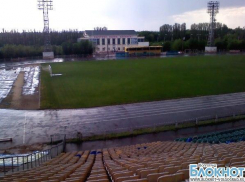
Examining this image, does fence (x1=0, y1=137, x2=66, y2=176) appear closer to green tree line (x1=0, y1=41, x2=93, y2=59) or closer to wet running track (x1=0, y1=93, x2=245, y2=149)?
wet running track (x1=0, y1=93, x2=245, y2=149)

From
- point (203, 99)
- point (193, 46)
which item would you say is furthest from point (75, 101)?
point (193, 46)

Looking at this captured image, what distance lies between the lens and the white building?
10119 cm

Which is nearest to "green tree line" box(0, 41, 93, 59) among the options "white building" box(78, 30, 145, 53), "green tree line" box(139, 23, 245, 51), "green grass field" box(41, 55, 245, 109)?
"white building" box(78, 30, 145, 53)

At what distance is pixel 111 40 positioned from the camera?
102750 mm

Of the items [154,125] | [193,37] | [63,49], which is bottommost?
[154,125]

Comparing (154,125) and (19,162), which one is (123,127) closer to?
(154,125)

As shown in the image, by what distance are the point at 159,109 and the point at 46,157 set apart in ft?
46.9

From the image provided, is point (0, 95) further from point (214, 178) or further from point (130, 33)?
point (130, 33)

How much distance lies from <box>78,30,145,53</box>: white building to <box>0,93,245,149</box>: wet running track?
77.0m

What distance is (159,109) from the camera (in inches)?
982

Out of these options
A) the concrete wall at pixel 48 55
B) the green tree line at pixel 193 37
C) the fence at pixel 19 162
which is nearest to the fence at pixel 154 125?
the fence at pixel 19 162

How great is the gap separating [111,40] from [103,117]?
82655 millimetres

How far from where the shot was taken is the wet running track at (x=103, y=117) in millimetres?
19750

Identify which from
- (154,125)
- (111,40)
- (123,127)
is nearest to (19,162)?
(123,127)
